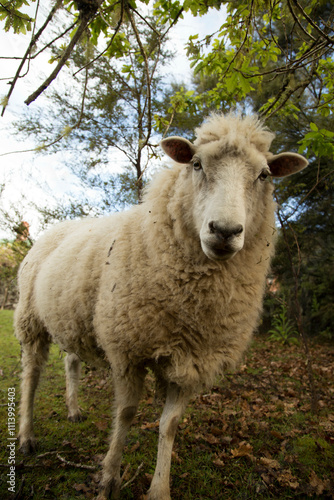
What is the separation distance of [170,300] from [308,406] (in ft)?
9.94

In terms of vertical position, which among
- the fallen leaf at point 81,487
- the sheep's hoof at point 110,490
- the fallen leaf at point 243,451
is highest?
the fallen leaf at point 243,451

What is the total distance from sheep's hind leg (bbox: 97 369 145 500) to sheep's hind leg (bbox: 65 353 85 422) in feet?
4.35

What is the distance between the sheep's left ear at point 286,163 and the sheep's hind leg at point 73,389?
9.94 ft

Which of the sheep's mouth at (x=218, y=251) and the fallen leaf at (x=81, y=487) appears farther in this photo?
the fallen leaf at (x=81, y=487)

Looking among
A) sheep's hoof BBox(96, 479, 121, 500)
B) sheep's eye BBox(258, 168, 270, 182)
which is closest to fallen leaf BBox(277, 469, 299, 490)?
sheep's hoof BBox(96, 479, 121, 500)

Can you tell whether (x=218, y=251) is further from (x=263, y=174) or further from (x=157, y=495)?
(x=157, y=495)

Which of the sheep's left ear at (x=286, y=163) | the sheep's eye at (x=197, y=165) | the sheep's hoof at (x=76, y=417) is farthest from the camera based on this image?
the sheep's hoof at (x=76, y=417)

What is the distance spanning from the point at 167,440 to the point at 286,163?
2.16 m

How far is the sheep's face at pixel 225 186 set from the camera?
1.63m

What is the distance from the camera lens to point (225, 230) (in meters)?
1.59

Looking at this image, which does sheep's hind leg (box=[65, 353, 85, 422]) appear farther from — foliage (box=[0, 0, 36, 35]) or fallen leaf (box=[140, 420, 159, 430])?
foliage (box=[0, 0, 36, 35])

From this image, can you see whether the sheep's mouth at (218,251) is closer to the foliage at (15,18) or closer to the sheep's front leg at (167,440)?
the sheep's front leg at (167,440)

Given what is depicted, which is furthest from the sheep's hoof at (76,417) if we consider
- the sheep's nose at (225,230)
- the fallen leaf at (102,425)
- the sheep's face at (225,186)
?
the sheep's nose at (225,230)

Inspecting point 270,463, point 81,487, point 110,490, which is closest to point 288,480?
point 270,463
